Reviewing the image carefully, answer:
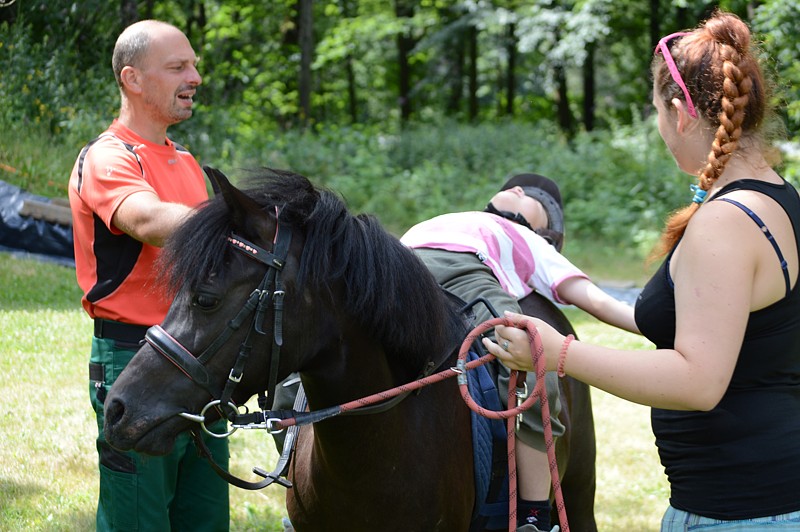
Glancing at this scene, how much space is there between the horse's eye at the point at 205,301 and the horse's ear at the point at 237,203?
0.67ft

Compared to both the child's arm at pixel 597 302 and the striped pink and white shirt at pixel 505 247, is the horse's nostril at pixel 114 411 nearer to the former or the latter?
the striped pink and white shirt at pixel 505 247

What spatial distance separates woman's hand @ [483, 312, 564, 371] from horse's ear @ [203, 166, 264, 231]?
2.27 ft

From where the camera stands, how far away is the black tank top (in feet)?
6.16

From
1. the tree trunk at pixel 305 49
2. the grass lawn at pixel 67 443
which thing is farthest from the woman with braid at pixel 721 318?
the tree trunk at pixel 305 49

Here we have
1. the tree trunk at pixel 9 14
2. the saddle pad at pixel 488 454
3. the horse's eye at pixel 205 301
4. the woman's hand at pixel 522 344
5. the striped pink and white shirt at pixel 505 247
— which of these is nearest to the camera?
the woman's hand at pixel 522 344

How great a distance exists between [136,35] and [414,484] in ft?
6.22

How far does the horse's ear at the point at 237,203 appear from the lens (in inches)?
84.1

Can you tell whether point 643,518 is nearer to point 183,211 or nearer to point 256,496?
point 256,496

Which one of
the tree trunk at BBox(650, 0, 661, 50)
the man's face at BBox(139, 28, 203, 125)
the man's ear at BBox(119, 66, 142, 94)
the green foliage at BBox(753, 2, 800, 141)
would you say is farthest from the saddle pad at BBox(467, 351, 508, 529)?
the tree trunk at BBox(650, 0, 661, 50)

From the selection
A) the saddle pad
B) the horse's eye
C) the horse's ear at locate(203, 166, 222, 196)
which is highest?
the horse's ear at locate(203, 166, 222, 196)

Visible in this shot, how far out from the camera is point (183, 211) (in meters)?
2.63

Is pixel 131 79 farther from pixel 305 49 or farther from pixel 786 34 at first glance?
pixel 305 49

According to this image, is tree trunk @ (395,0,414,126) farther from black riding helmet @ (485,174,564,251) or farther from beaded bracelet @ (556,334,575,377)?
beaded bracelet @ (556,334,575,377)

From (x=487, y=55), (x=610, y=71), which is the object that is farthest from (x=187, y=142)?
(x=610, y=71)
